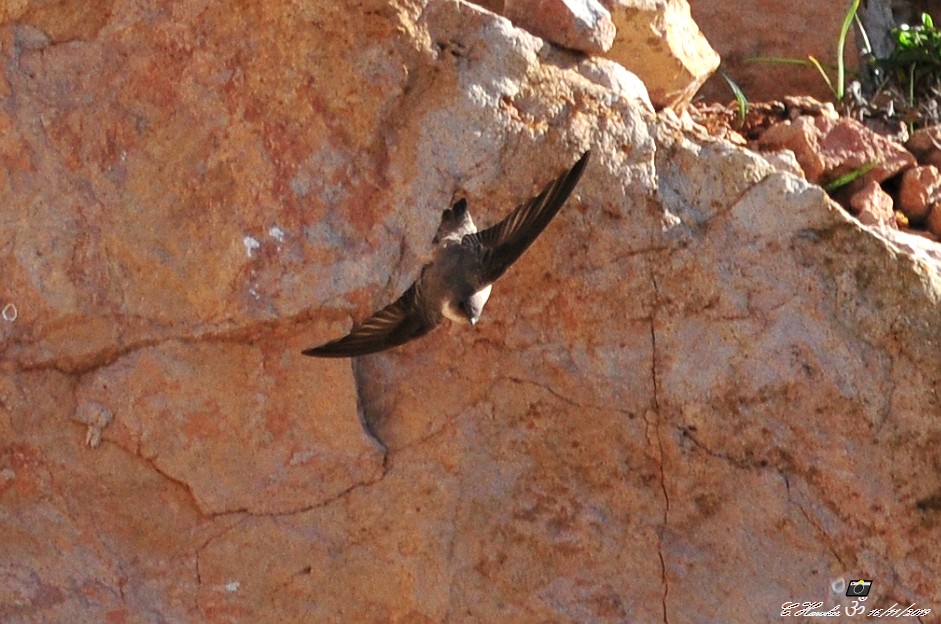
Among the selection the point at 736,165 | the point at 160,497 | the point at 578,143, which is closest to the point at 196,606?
the point at 160,497

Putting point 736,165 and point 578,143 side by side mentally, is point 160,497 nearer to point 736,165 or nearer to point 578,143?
point 578,143

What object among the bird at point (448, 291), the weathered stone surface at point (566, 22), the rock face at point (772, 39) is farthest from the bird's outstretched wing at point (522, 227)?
the rock face at point (772, 39)

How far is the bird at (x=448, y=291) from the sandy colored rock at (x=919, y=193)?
1410 mm

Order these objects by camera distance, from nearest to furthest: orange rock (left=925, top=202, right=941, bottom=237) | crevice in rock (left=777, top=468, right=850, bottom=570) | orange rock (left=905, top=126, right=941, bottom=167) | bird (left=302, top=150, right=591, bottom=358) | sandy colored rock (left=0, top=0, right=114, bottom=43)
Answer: bird (left=302, top=150, right=591, bottom=358), crevice in rock (left=777, top=468, right=850, bottom=570), sandy colored rock (left=0, top=0, right=114, bottom=43), orange rock (left=925, top=202, right=941, bottom=237), orange rock (left=905, top=126, right=941, bottom=167)

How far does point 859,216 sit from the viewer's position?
149 inches

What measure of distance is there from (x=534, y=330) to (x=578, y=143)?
0.49 meters

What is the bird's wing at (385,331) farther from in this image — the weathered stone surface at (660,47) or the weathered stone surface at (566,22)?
the weathered stone surface at (660,47)

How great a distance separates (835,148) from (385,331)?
1688 millimetres

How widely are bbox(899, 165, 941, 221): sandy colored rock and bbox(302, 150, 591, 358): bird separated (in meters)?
1.41

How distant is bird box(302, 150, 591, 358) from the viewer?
118 inches

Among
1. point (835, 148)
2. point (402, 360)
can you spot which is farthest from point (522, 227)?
point (835, 148)

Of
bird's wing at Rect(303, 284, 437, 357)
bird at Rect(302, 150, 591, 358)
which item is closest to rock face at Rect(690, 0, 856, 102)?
bird at Rect(302, 150, 591, 358)

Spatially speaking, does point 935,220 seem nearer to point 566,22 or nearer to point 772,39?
point 772,39

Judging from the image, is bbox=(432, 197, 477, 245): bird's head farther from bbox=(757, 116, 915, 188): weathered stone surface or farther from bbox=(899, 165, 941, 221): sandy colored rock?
bbox=(899, 165, 941, 221): sandy colored rock
